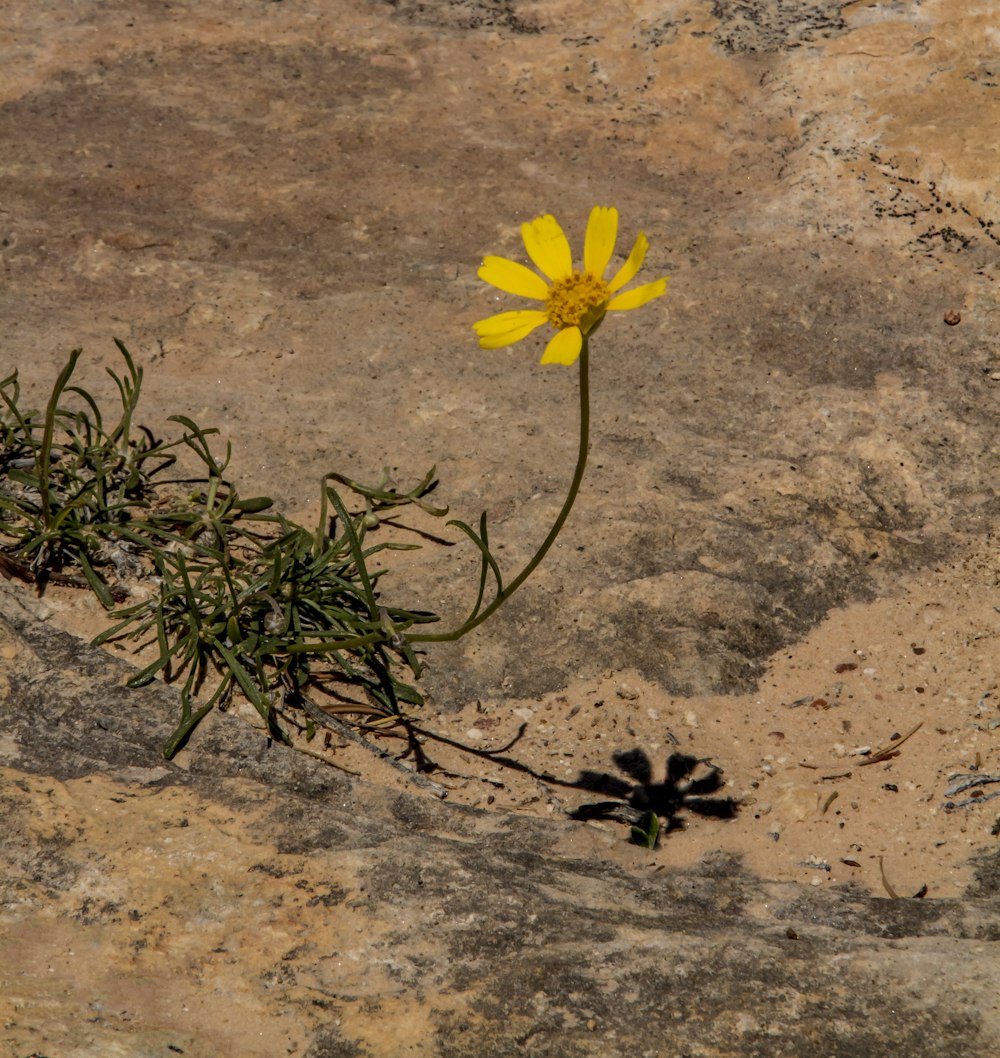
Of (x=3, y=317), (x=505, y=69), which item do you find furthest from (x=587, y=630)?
(x=505, y=69)

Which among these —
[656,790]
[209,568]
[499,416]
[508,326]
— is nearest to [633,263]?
[508,326]

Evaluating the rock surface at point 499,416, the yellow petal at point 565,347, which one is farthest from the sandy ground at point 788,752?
the yellow petal at point 565,347

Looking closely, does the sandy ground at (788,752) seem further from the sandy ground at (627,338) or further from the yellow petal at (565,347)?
the yellow petal at (565,347)

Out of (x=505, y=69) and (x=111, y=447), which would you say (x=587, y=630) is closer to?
(x=111, y=447)

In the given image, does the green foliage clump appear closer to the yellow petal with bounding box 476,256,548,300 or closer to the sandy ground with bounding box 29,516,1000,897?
the sandy ground with bounding box 29,516,1000,897

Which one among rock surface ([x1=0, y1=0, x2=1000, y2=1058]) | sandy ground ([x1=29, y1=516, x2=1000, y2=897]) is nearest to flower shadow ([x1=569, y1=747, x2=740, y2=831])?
sandy ground ([x1=29, y1=516, x2=1000, y2=897])

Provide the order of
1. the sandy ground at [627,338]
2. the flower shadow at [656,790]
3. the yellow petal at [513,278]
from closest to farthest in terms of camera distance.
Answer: the yellow petal at [513,278]
the flower shadow at [656,790]
the sandy ground at [627,338]

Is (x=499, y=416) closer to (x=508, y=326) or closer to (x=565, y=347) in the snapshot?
(x=508, y=326)
